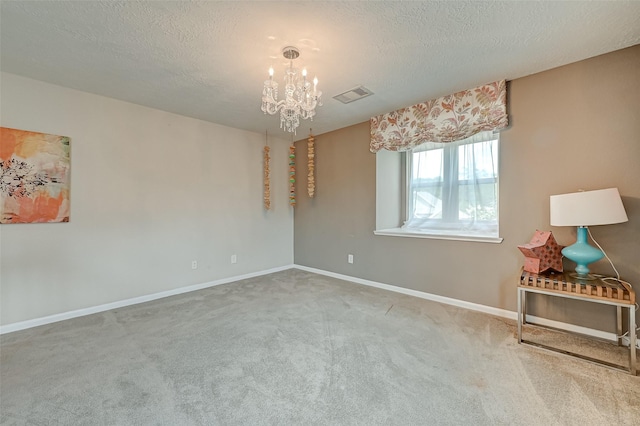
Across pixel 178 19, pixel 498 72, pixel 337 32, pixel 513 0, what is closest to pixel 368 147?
pixel 498 72

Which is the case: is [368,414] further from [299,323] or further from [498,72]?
[498,72]

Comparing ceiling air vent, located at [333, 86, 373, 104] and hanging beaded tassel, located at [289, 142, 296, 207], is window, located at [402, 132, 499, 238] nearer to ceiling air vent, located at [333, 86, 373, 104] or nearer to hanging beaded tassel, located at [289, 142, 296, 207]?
ceiling air vent, located at [333, 86, 373, 104]

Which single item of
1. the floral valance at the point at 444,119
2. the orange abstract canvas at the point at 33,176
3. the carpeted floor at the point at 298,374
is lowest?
the carpeted floor at the point at 298,374

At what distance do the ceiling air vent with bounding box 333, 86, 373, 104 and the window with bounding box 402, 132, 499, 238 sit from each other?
4.08ft

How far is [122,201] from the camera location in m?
3.16

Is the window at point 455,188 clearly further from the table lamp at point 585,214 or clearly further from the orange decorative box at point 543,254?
the table lamp at point 585,214

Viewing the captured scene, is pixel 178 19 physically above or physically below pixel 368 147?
above

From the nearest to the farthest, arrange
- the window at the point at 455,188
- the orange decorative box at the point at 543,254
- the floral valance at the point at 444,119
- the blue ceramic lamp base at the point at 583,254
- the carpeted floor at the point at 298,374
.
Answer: the carpeted floor at the point at 298,374 → the blue ceramic lamp base at the point at 583,254 → the orange decorative box at the point at 543,254 → the floral valance at the point at 444,119 → the window at the point at 455,188

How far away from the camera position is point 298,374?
1818mm

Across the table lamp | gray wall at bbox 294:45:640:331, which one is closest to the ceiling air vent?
gray wall at bbox 294:45:640:331

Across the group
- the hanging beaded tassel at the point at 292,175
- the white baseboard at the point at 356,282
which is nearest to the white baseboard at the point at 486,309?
the white baseboard at the point at 356,282

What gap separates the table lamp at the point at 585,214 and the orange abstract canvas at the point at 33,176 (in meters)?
4.58

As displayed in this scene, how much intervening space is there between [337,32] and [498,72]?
5.39 feet

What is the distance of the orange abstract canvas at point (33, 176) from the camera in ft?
8.19
